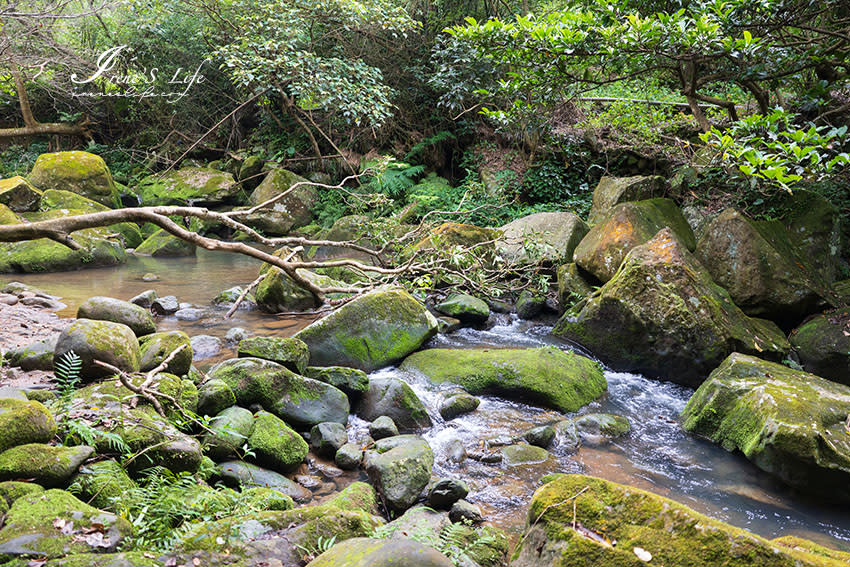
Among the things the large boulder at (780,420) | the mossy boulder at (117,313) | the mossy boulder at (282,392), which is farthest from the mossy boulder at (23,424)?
the large boulder at (780,420)

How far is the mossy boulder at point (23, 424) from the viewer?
2.65 metres

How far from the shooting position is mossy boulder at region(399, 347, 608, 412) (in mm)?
5527

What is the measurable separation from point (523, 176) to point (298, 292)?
23.2ft

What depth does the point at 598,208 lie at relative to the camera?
9977mm

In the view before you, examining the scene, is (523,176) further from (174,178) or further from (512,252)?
(174,178)

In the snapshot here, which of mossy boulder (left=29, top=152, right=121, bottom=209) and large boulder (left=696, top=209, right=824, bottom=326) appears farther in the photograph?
mossy boulder (left=29, top=152, right=121, bottom=209)

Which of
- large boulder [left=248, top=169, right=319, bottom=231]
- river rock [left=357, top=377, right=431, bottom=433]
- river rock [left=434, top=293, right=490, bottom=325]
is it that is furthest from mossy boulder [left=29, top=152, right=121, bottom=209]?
river rock [left=357, top=377, right=431, bottom=433]

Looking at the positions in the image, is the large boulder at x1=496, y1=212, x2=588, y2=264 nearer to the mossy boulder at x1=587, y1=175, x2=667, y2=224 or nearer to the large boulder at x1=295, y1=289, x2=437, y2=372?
the mossy boulder at x1=587, y1=175, x2=667, y2=224

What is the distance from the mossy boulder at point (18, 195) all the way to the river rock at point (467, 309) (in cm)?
968

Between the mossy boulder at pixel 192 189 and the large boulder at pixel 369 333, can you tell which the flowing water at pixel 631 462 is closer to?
the large boulder at pixel 369 333

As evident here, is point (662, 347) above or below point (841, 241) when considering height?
below

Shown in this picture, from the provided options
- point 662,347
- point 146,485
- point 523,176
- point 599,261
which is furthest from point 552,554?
point 523,176

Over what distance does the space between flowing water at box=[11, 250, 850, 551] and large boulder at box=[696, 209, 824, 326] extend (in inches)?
67.8

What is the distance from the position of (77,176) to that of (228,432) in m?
12.5
